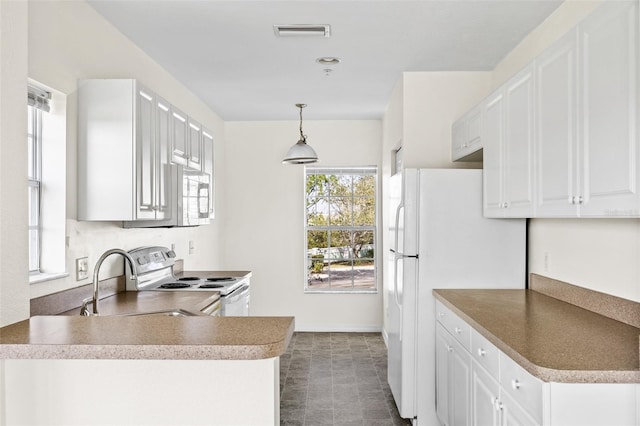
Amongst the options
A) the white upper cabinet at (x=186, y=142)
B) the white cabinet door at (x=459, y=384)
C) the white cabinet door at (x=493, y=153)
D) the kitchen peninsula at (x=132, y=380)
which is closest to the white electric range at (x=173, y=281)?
the white upper cabinet at (x=186, y=142)

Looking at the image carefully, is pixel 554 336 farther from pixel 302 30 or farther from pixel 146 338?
pixel 302 30

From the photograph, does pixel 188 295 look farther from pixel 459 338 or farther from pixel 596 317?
pixel 596 317

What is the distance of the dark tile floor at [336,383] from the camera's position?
367 cm

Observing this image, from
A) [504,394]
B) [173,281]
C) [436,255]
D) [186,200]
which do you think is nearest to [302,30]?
[186,200]

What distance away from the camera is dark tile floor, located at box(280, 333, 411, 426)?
3.67m

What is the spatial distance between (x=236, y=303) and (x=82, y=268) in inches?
53.0

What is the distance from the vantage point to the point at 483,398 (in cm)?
234

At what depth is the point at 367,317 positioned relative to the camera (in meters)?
6.35

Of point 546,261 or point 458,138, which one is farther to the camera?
point 458,138

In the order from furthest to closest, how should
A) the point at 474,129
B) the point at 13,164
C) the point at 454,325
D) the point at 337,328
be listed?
the point at 337,328 < the point at 474,129 < the point at 454,325 < the point at 13,164

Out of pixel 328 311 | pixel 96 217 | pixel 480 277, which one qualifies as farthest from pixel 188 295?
pixel 328 311

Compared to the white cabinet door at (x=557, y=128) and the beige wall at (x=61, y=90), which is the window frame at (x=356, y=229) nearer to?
the beige wall at (x=61, y=90)

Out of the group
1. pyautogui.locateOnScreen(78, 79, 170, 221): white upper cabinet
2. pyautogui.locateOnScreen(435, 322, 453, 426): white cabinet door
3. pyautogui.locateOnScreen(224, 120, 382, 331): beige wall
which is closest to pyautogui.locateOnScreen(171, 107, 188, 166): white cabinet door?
pyautogui.locateOnScreen(78, 79, 170, 221): white upper cabinet

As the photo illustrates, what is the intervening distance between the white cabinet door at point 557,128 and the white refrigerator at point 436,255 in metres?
0.88
